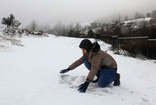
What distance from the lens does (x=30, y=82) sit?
215 centimetres

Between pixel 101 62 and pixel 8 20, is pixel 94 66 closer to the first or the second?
pixel 101 62

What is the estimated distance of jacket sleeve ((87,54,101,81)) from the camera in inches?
77.8

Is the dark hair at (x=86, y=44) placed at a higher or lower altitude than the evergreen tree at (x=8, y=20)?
lower

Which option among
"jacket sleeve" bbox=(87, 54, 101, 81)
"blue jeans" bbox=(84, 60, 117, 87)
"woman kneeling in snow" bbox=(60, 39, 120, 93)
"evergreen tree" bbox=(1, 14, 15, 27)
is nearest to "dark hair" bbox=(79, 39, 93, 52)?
"woman kneeling in snow" bbox=(60, 39, 120, 93)

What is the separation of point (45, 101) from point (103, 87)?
1.20 m

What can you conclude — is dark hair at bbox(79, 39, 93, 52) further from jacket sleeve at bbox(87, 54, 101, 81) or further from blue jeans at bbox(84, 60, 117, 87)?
blue jeans at bbox(84, 60, 117, 87)

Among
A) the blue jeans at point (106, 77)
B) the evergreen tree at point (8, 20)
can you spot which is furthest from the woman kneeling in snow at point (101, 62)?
the evergreen tree at point (8, 20)

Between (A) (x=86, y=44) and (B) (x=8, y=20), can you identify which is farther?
(B) (x=8, y=20)

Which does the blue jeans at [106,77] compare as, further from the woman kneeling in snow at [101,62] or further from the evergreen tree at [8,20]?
the evergreen tree at [8,20]

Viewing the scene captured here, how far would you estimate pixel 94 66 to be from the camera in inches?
79.7

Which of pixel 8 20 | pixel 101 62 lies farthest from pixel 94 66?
pixel 8 20

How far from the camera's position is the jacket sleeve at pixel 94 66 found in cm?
197

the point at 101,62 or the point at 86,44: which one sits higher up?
the point at 86,44

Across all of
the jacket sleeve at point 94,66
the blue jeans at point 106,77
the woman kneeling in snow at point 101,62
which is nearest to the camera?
the jacket sleeve at point 94,66
